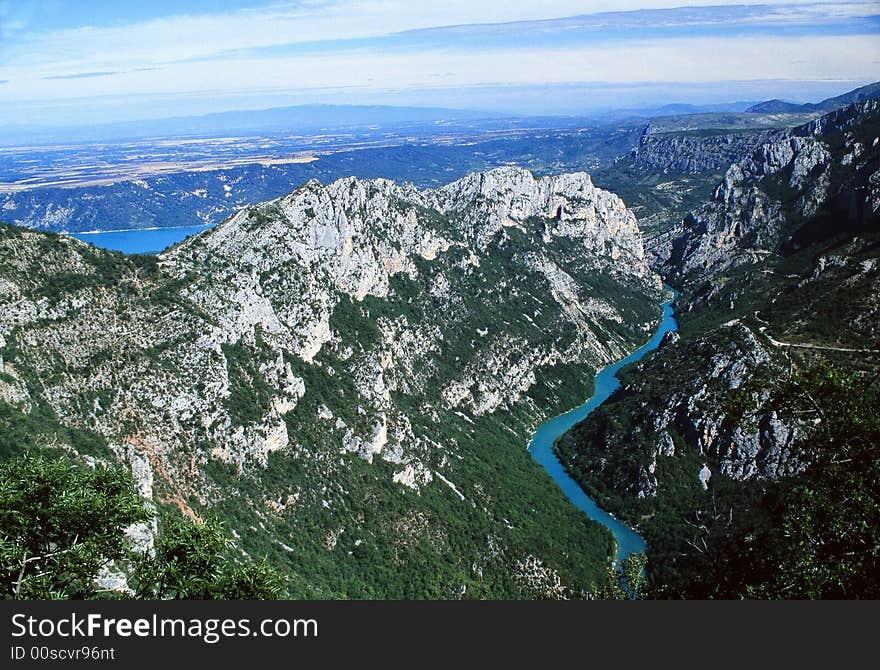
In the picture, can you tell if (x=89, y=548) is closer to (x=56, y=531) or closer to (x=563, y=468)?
(x=56, y=531)

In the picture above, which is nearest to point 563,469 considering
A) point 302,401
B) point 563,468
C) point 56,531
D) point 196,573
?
point 563,468

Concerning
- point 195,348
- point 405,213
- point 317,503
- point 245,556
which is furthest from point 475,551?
point 405,213

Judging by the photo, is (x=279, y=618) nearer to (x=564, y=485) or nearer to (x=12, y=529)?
(x=12, y=529)

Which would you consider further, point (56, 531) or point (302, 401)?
point (302, 401)

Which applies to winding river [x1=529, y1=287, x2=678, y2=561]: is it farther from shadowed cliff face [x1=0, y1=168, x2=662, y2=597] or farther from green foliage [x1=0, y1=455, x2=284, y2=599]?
green foliage [x1=0, y1=455, x2=284, y2=599]

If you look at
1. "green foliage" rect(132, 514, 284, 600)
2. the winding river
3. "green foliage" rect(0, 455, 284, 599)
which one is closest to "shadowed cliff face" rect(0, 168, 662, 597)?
the winding river

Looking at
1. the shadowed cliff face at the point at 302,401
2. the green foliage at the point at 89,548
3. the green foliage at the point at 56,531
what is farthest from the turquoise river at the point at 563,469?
the green foliage at the point at 56,531

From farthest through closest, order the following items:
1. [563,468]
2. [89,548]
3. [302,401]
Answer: [563,468] → [302,401] → [89,548]
